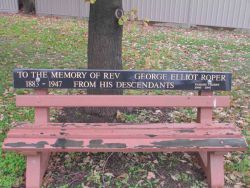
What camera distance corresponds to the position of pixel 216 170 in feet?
11.3

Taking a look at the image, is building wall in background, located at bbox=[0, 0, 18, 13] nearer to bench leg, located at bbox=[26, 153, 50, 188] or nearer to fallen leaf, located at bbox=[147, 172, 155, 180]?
bench leg, located at bbox=[26, 153, 50, 188]

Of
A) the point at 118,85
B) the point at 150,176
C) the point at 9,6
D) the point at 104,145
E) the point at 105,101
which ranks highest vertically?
the point at 9,6

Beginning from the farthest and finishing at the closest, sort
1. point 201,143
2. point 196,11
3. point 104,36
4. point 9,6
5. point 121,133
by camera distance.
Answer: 1. point 9,6
2. point 196,11
3. point 104,36
4. point 121,133
5. point 201,143

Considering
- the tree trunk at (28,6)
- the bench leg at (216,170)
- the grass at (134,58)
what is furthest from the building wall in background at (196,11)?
the bench leg at (216,170)

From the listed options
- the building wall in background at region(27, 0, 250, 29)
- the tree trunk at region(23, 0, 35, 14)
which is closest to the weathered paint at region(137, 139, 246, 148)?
the building wall in background at region(27, 0, 250, 29)

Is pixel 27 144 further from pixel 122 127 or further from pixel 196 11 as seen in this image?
pixel 196 11

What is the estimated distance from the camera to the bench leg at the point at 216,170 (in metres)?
3.44

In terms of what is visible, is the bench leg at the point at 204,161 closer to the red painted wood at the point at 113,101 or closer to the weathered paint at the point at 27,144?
the red painted wood at the point at 113,101

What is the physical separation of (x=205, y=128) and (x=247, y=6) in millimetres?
9308

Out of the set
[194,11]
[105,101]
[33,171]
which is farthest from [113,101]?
[194,11]

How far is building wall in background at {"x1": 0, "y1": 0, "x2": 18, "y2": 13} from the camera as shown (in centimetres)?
1435

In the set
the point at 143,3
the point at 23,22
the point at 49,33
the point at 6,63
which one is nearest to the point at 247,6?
the point at 143,3

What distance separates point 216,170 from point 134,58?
4.30m

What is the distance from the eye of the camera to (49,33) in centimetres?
985
